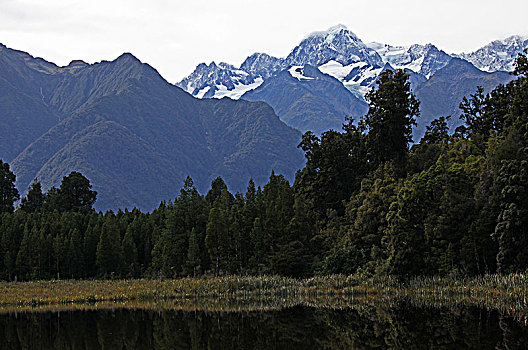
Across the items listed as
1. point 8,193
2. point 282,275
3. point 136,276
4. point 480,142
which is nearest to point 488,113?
point 480,142

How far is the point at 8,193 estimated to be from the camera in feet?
373

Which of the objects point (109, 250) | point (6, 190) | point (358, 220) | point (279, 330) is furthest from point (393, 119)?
point (6, 190)

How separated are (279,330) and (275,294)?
2317 centimetres

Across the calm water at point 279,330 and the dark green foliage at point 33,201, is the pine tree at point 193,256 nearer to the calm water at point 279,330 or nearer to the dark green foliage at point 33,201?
the calm water at point 279,330

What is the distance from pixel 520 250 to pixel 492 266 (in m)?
4.99

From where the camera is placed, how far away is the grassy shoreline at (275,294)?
150ft

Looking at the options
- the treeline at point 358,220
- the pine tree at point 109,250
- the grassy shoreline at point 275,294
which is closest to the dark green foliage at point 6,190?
the treeline at point 358,220

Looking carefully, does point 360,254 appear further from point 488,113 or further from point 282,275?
point 488,113

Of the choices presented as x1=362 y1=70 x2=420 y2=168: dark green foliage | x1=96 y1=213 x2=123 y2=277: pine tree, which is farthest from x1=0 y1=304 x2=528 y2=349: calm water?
x1=96 y1=213 x2=123 y2=277: pine tree

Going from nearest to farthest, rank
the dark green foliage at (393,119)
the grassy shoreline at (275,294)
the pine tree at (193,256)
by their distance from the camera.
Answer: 1. the grassy shoreline at (275,294)
2. the dark green foliage at (393,119)
3. the pine tree at (193,256)

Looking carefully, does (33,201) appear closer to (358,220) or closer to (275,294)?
(358,220)

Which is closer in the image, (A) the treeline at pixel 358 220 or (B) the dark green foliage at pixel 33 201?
(A) the treeline at pixel 358 220

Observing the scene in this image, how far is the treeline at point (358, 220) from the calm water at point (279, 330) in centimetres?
1392

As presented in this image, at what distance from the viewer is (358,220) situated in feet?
223
